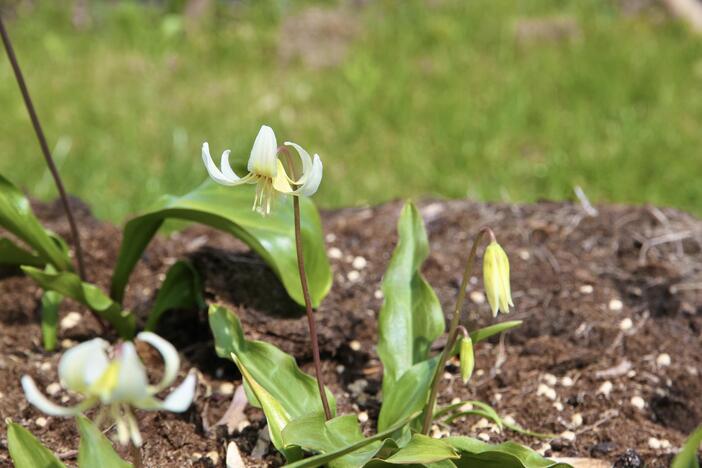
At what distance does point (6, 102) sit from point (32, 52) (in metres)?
0.76

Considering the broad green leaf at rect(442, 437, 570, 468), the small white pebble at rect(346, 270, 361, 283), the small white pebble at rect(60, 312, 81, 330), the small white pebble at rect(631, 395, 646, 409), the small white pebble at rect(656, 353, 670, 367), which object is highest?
the small white pebble at rect(60, 312, 81, 330)

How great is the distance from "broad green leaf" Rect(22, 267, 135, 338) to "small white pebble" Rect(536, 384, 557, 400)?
109 cm

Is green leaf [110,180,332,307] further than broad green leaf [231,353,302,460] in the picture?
Yes

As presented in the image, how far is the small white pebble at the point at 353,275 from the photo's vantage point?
2.88 metres

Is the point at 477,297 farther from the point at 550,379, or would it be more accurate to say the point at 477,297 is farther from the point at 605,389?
the point at 605,389

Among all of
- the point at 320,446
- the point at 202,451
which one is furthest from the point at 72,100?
the point at 320,446

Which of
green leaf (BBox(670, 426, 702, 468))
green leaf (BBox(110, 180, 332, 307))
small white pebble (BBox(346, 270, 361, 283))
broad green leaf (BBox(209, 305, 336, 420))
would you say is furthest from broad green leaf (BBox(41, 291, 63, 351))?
green leaf (BBox(670, 426, 702, 468))

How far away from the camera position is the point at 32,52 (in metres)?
5.63

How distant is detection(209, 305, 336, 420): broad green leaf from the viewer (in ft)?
7.05

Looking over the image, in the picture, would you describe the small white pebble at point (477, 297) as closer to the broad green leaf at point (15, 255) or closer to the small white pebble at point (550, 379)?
the small white pebble at point (550, 379)

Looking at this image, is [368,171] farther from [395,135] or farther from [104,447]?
[104,447]

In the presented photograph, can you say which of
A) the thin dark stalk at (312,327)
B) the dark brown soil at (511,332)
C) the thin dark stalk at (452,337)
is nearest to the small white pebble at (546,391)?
the dark brown soil at (511,332)

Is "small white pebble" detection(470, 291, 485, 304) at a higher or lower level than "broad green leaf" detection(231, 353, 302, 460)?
lower

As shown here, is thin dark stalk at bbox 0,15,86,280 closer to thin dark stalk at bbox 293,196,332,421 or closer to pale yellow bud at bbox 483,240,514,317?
thin dark stalk at bbox 293,196,332,421
